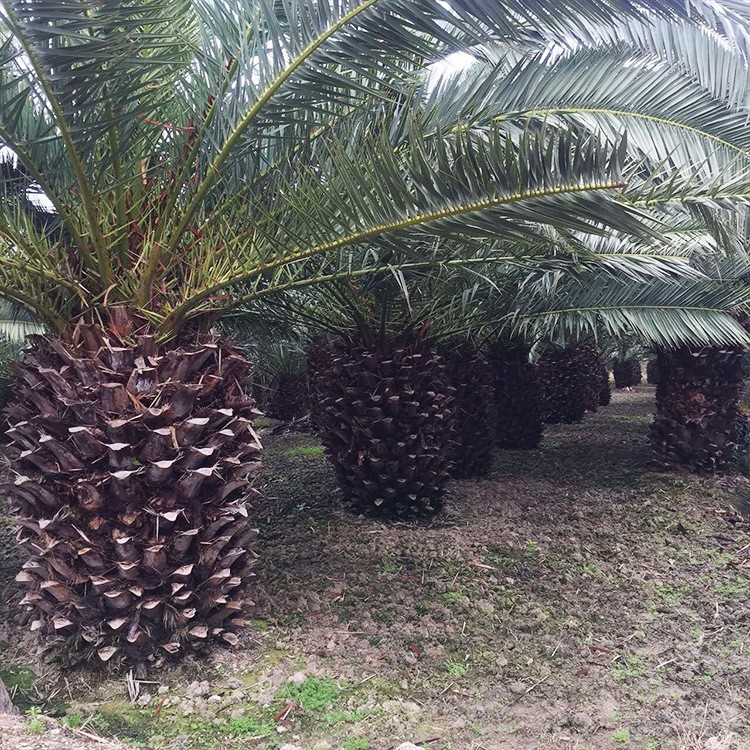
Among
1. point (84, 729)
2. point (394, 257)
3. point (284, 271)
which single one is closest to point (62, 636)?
point (84, 729)

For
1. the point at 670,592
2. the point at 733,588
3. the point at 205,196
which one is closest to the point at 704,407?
the point at 733,588

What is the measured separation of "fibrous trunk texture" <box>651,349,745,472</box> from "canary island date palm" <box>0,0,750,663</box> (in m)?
3.27

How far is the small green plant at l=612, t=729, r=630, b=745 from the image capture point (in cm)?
277

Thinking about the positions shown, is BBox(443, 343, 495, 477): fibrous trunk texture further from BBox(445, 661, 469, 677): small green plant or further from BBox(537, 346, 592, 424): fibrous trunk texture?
BBox(537, 346, 592, 424): fibrous trunk texture

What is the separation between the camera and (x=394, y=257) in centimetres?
385

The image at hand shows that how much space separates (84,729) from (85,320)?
1.69m

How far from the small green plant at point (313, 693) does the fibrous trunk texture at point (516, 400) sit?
5.46 m

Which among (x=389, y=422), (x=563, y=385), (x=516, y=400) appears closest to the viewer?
(x=389, y=422)

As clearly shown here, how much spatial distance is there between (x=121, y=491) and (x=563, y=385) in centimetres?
971

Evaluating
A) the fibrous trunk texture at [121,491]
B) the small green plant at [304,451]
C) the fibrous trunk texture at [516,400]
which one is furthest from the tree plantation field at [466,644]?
the fibrous trunk texture at [516,400]

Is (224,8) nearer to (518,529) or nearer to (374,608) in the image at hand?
(374,608)

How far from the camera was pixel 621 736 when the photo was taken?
2793 mm

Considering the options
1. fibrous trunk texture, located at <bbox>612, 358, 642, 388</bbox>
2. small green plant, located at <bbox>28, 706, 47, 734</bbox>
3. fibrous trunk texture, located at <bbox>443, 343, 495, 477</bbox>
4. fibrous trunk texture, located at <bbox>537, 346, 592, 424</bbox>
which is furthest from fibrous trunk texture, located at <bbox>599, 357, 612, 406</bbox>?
small green plant, located at <bbox>28, 706, 47, 734</bbox>

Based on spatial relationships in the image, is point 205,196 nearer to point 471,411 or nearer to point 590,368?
point 471,411
